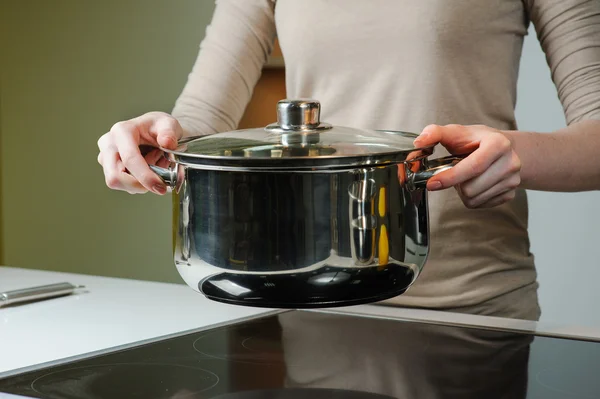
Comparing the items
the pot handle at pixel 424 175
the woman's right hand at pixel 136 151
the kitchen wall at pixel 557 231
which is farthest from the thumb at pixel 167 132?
the kitchen wall at pixel 557 231

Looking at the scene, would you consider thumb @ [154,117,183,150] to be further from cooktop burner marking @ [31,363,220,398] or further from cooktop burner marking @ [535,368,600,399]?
cooktop burner marking @ [535,368,600,399]

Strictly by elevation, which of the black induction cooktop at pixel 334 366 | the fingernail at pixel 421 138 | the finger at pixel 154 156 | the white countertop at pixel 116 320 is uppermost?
the fingernail at pixel 421 138

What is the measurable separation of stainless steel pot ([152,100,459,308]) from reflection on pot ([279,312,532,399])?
0.10m

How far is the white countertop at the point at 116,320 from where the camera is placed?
766 millimetres

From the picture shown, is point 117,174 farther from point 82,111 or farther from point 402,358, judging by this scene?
point 82,111

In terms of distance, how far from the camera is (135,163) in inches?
27.5

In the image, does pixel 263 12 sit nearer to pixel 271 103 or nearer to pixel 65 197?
pixel 271 103

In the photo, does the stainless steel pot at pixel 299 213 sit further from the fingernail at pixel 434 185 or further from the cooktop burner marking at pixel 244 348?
the cooktop burner marking at pixel 244 348

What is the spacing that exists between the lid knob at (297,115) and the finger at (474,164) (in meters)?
0.10

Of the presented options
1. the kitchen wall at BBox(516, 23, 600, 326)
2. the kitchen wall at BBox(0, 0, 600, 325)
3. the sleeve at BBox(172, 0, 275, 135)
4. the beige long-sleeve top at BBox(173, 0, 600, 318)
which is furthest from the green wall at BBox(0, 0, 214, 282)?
the beige long-sleeve top at BBox(173, 0, 600, 318)

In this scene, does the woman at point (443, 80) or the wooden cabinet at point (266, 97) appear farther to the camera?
the wooden cabinet at point (266, 97)

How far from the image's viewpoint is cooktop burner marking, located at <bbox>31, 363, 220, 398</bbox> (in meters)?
0.63

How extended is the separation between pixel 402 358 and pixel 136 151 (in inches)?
11.8

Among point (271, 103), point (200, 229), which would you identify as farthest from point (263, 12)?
point (271, 103)
